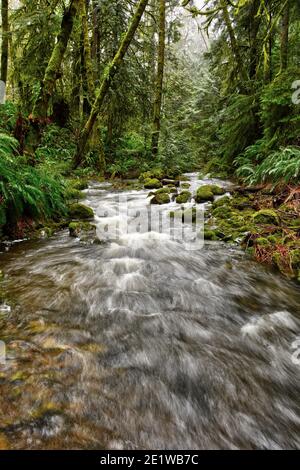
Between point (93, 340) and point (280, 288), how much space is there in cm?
239

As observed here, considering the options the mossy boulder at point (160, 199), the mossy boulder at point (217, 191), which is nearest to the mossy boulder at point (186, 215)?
the mossy boulder at point (160, 199)

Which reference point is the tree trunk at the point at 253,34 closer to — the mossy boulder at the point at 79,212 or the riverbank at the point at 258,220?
the riverbank at the point at 258,220

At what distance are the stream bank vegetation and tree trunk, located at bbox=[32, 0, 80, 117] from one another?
0.02 metres

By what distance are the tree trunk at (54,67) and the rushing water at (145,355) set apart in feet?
10.5

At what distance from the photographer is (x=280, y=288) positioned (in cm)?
382

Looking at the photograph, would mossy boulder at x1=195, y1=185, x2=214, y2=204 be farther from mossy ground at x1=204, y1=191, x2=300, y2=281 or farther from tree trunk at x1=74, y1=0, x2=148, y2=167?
tree trunk at x1=74, y1=0, x2=148, y2=167

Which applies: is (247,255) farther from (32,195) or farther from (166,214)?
(32,195)

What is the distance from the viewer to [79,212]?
6.40 metres

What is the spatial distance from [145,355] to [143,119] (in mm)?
13886

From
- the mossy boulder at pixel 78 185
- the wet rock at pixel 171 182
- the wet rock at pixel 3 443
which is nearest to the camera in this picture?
the wet rock at pixel 3 443

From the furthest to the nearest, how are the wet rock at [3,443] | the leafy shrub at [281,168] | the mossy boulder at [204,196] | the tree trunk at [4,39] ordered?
1. the tree trunk at [4,39]
2. the mossy boulder at [204,196]
3. the leafy shrub at [281,168]
4. the wet rock at [3,443]

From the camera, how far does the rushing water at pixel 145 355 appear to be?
1.81 m

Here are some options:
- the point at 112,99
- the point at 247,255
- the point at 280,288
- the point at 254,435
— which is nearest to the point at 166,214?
the point at 247,255
